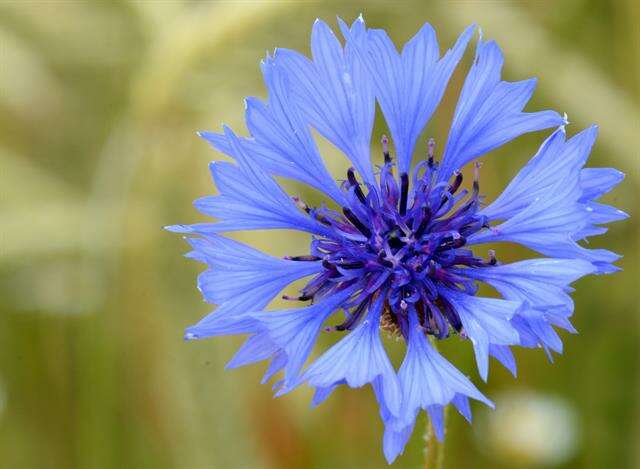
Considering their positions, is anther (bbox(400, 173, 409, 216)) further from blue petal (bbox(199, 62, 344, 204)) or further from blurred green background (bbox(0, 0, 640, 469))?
blurred green background (bbox(0, 0, 640, 469))

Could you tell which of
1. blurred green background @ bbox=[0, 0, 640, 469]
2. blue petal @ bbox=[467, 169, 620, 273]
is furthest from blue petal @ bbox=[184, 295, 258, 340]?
blurred green background @ bbox=[0, 0, 640, 469]

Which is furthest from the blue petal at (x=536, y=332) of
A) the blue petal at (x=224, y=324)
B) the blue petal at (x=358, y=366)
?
the blue petal at (x=224, y=324)

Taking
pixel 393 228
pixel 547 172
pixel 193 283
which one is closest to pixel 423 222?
pixel 393 228

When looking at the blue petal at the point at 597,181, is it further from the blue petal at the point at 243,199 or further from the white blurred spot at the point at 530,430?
the white blurred spot at the point at 530,430

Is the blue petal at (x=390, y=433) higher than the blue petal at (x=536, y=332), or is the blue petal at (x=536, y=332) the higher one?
the blue petal at (x=536, y=332)

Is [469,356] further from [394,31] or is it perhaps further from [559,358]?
[394,31]

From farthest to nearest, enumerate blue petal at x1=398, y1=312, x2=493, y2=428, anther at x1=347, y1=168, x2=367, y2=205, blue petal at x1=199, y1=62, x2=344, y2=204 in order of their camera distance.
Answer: anther at x1=347, y1=168, x2=367, y2=205
blue petal at x1=199, y1=62, x2=344, y2=204
blue petal at x1=398, y1=312, x2=493, y2=428
